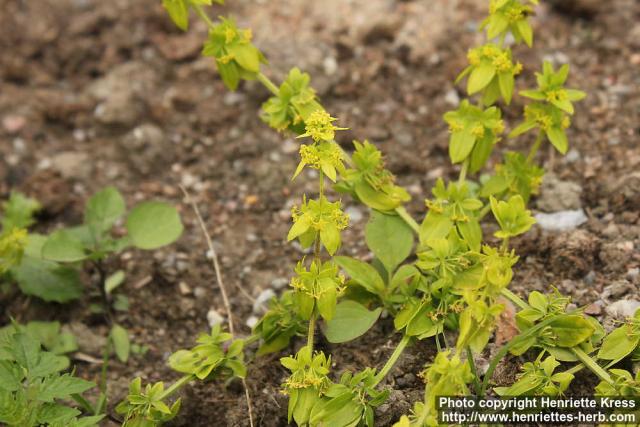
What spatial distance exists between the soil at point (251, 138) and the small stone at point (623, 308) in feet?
0.12

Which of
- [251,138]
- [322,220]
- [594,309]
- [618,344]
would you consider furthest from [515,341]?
[251,138]

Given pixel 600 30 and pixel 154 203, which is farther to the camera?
pixel 600 30

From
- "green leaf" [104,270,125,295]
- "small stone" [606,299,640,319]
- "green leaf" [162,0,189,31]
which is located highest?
"green leaf" [162,0,189,31]

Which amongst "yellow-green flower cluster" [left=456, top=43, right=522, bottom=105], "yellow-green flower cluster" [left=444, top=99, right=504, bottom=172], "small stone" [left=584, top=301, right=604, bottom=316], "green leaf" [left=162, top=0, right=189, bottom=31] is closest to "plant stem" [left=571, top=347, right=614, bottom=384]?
"small stone" [left=584, top=301, right=604, bottom=316]

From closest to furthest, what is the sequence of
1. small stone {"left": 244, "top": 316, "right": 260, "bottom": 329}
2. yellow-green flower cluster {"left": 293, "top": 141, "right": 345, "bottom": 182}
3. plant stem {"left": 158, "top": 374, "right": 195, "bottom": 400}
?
1. yellow-green flower cluster {"left": 293, "top": 141, "right": 345, "bottom": 182}
2. plant stem {"left": 158, "top": 374, "right": 195, "bottom": 400}
3. small stone {"left": 244, "top": 316, "right": 260, "bottom": 329}

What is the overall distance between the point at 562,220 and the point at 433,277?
0.70 metres

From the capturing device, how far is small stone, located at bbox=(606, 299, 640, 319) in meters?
2.35

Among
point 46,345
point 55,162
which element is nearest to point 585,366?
point 46,345

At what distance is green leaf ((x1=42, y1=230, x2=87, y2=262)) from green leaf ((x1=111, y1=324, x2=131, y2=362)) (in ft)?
0.98

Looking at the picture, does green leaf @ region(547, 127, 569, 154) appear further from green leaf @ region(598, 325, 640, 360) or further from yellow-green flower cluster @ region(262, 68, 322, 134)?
yellow-green flower cluster @ region(262, 68, 322, 134)

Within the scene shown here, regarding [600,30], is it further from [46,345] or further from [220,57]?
[46,345]

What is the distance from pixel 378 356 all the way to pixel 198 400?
0.63m

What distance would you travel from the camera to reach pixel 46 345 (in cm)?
271

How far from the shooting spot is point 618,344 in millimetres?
2137
